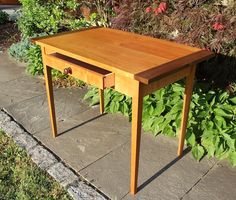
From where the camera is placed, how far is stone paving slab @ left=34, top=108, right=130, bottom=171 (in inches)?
117

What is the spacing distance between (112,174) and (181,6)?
1791mm

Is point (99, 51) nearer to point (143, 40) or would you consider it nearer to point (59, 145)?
point (143, 40)

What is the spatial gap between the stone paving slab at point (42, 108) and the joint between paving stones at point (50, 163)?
11 cm

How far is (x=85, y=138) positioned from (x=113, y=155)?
43cm

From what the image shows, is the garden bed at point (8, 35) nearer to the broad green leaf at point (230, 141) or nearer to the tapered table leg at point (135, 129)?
the tapered table leg at point (135, 129)

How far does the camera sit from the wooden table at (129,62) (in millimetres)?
2034

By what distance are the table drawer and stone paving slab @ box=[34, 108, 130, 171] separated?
89 centimetres

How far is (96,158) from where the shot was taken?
2.95 metres

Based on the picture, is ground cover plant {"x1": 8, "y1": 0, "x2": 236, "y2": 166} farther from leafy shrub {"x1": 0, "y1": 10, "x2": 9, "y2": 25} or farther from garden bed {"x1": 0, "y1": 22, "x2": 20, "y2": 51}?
leafy shrub {"x1": 0, "y1": 10, "x2": 9, "y2": 25}

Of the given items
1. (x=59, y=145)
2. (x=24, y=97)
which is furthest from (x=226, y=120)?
(x=24, y=97)

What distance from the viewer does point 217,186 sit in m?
2.62

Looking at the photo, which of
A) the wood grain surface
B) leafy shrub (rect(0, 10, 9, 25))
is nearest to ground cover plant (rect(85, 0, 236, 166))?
the wood grain surface

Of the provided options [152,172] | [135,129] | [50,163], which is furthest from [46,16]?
[135,129]

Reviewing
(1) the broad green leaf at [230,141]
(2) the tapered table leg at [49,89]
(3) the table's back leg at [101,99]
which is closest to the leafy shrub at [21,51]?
(3) the table's back leg at [101,99]
